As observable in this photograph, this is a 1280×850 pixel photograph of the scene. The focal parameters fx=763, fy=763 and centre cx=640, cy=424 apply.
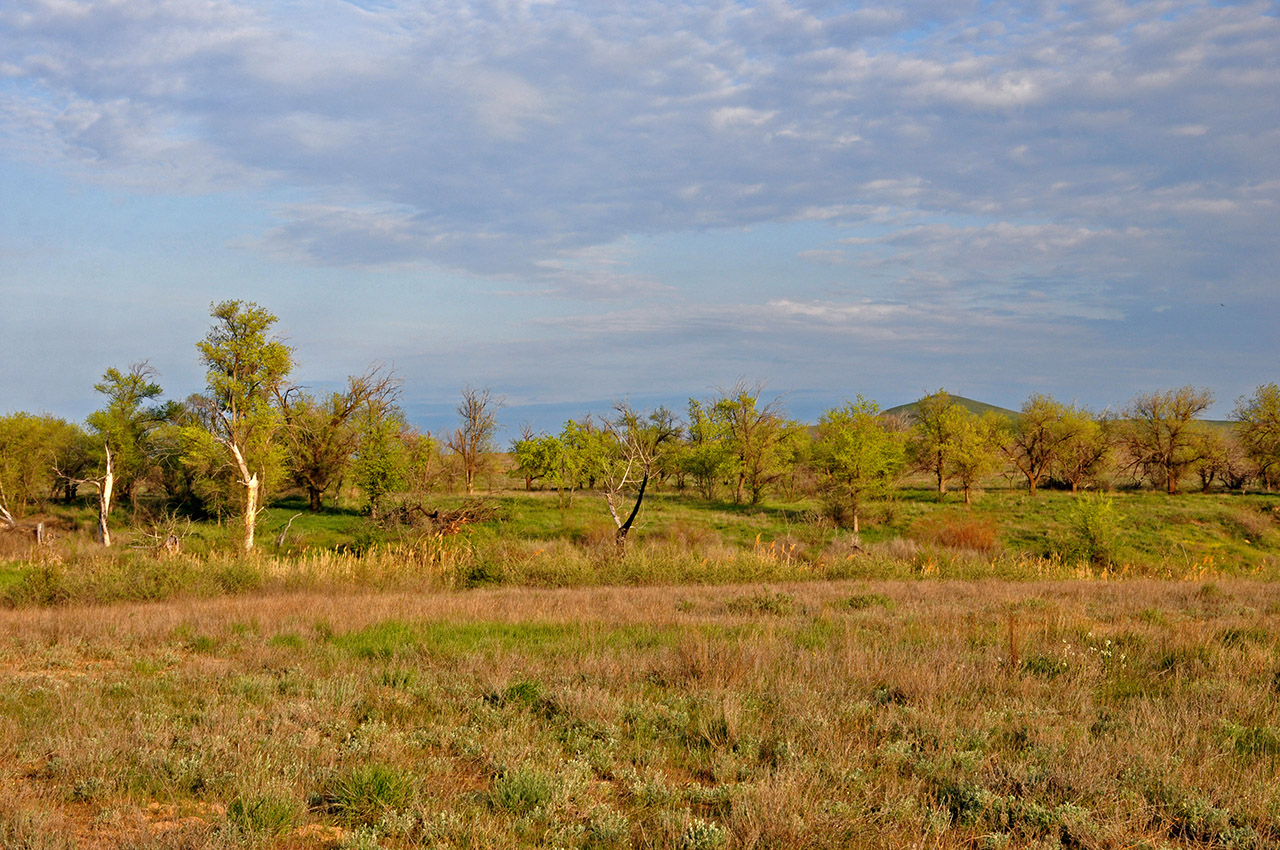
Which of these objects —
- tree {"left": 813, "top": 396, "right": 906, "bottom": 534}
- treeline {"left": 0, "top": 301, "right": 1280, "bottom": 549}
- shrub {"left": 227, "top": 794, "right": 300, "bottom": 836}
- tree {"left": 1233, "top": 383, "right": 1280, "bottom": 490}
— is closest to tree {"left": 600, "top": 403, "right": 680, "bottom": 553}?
treeline {"left": 0, "top": 301, "right": 1280, "bottom": 549}

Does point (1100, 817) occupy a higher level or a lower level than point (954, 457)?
lower

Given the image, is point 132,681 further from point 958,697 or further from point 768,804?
point 958,697

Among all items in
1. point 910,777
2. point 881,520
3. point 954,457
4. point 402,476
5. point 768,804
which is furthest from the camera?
point 954,457

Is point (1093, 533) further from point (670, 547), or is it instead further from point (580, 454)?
point (580, 454)

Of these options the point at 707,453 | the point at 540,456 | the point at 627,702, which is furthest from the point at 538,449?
the point at 627,702

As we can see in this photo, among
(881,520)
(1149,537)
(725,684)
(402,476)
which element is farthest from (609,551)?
(1149,537)

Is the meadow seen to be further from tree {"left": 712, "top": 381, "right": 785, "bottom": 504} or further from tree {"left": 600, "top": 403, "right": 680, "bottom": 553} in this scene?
tree {"left": 712, "top": 381, "right": 785, "bottom": 504}

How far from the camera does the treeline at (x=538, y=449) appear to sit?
40219 mm

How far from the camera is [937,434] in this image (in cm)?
5634

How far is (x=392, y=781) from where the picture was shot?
16.6 feet

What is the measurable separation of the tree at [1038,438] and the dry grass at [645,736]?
52563 mm

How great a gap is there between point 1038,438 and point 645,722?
61.7 metres

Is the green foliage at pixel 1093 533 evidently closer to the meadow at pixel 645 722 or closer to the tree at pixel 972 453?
the meadow at pixel 645 722

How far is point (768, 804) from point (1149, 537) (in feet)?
148
